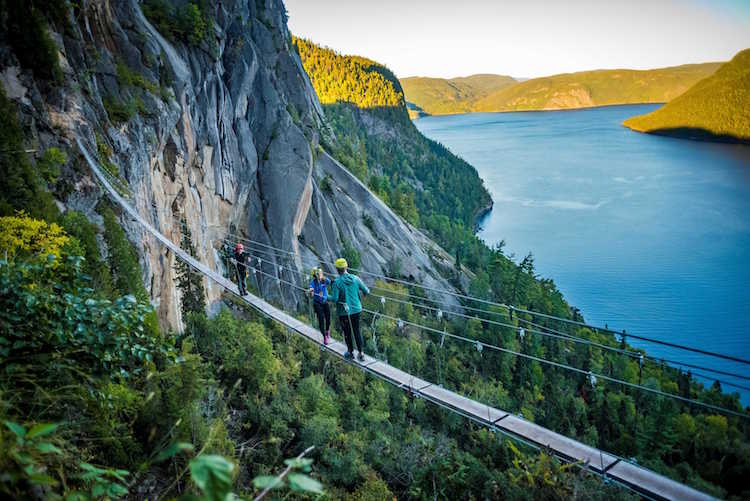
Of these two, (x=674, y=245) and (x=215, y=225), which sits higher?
(x=215, y=225)

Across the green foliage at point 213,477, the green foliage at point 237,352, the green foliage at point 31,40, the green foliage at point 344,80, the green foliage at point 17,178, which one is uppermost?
the green foliage at point 344,80

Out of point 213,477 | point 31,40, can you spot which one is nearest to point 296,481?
point 213,477

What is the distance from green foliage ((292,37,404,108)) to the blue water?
1306 inches

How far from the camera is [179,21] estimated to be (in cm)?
1808

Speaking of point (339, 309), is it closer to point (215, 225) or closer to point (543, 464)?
point (543, 464)

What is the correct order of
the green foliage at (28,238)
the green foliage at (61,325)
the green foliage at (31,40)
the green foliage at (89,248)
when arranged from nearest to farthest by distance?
the green foliage at (61,325)
the green foliage at (28,238)
the green foliage at (89,248)
the green foliage at (31,40)

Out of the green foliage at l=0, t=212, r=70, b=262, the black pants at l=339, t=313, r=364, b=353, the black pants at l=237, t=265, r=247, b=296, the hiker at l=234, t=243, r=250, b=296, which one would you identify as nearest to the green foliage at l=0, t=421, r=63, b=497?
the green foliage at l=0, t=212, r=70, b=262

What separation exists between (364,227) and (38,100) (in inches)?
1267

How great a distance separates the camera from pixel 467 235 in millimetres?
66938

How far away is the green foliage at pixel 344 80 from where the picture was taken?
114 meters

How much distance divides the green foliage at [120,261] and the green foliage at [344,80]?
107m

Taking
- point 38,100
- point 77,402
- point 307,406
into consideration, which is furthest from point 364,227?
point 77,402

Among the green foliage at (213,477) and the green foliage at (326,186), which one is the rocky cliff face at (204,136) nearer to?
the green foliage at (326,186)

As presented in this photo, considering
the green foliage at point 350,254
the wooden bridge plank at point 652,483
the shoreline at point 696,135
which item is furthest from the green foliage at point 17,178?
the shoreline at point 696,135
